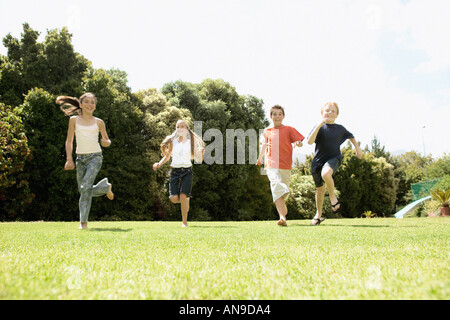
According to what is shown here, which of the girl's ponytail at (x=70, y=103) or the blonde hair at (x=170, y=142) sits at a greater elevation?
the girl's ponytail at (x=70, y=103)

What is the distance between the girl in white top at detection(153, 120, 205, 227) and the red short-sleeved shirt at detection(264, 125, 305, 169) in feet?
5.42

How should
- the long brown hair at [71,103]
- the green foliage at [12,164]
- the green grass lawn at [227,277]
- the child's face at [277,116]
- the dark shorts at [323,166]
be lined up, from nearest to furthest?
1. the green grass lawn at [227,277]
2. the long brown hair at [71,103]
3. the dark shorts at [323,166]
4. the child's face at [277,116]
5. the green foliage at [12,164]

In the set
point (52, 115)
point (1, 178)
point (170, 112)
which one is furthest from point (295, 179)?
point (1, 178)

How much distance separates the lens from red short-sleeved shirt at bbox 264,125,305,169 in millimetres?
7879

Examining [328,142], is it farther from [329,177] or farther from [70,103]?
[70,103]

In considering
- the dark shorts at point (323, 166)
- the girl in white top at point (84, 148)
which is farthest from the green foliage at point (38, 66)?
the dark shorts at point (323, 166)

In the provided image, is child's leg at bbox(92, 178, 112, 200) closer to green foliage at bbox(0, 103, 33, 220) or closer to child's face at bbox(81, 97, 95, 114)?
child's face at bbox(81, 97, 95, 114)

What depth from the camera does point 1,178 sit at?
602 inches

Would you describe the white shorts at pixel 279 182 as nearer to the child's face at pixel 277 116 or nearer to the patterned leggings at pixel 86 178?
the child's face at pixel 277 116

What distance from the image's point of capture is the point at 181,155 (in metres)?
8.09

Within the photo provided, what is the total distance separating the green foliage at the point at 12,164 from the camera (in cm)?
1557

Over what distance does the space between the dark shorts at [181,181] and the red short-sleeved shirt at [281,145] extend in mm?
1886

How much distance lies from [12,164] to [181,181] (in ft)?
40.1

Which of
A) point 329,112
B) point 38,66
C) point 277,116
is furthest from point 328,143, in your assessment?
point 38,66
